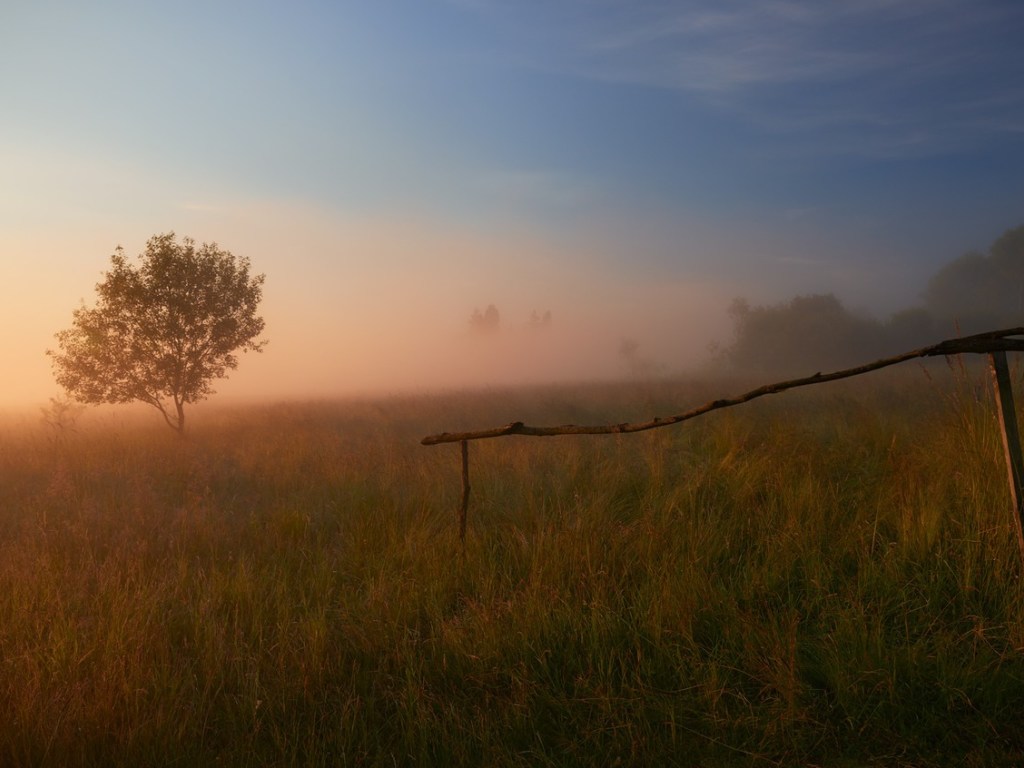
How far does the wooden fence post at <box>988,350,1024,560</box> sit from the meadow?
52 centimetres

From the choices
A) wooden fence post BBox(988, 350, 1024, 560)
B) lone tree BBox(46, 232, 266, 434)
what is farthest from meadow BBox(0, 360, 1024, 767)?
lone tree BBox(46, 232, 266, 434)

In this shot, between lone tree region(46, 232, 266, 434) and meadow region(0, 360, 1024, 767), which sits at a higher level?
lone tree region(46, 232, 266, 434)

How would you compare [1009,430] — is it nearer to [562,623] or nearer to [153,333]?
[562,623]

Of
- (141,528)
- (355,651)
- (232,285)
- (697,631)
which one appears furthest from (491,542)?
(232,285)

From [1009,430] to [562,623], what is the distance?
2.69 metres

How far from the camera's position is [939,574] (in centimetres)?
370

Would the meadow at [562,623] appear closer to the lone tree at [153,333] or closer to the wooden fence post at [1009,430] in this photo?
the wooden fence post at [1009,430]

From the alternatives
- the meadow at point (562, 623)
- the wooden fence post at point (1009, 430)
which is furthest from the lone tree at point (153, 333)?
the wooden fence post at point (1009, 430)

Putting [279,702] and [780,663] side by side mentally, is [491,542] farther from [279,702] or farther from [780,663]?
[780,663]

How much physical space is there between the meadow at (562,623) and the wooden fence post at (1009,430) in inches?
20.3

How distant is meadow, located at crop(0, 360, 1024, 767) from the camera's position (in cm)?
269

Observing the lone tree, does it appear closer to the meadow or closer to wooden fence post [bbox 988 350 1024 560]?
the meadow

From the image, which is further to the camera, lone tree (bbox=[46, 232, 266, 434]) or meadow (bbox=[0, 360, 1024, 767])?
lone tree (bbox=[46, 232, 266, 434])

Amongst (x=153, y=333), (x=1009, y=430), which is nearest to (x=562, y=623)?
(x=1009, y=430)
